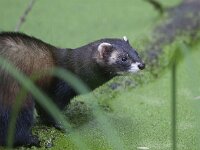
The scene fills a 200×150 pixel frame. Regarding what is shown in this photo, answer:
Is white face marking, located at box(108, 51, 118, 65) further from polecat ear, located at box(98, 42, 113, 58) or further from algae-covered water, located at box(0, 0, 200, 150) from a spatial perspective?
algae-covered water, located at box(0, 0, 200, 150)

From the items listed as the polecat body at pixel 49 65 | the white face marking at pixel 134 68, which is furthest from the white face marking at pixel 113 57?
the white face marking at pixel 134 68

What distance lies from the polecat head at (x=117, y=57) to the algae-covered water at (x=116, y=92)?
0.24 m

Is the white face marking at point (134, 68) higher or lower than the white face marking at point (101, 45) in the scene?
lower

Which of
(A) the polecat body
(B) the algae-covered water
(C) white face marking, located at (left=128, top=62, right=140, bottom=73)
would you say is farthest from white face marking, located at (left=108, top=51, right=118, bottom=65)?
(B) the algae-covered water

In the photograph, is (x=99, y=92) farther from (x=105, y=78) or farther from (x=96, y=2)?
(x=96, y=2)

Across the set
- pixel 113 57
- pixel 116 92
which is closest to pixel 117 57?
pixel 113 57

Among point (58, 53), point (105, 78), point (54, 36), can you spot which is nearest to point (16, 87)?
point (58, 53)

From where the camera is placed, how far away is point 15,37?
2.98 metres

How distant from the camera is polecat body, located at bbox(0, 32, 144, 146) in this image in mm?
2729

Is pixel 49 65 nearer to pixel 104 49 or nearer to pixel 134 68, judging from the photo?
pixel 104 49

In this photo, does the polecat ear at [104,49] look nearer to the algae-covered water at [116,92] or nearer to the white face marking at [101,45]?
the white face marking at [101,45]

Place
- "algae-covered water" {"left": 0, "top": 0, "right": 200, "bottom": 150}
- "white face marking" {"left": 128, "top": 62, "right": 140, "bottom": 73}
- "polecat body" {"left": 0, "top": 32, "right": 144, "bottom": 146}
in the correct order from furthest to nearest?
"white face marking" {"left": 128, "top": 62, "right": 140, "bottom": 73} < "algae-covered water" {"left": 0, "top": 0, "right": 200, "bottom": 150} < "polecat body" {"left": 0, "top": 32, "right": 144, "bottom": 146}

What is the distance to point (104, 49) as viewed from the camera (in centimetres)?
326

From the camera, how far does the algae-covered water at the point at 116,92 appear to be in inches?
114
